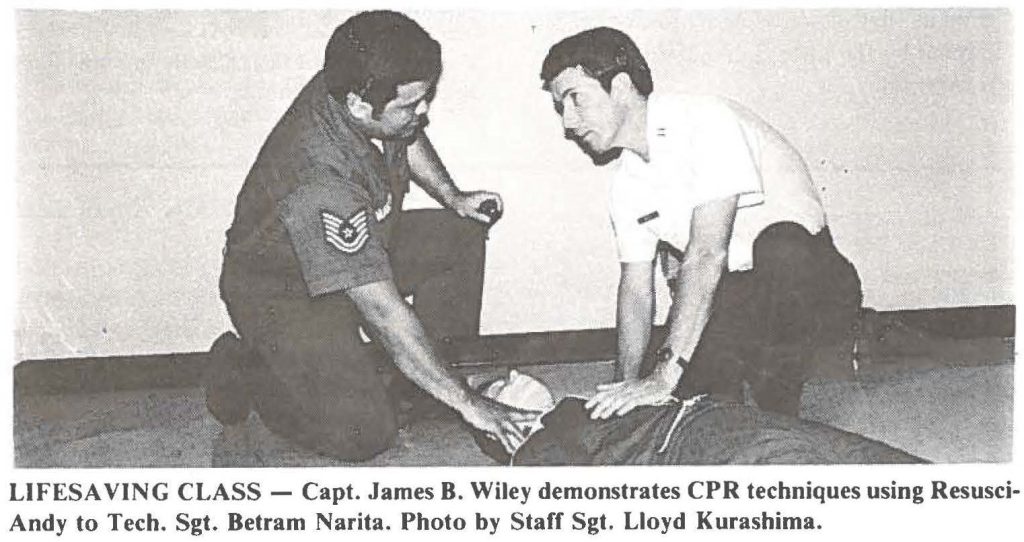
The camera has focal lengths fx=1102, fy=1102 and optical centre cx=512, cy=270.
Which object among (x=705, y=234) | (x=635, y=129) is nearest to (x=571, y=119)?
(x=635, y=129)

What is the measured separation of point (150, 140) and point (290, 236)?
0.23m

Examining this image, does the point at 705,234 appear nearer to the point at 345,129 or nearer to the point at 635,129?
the point at 635,129

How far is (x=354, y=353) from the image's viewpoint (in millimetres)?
1204

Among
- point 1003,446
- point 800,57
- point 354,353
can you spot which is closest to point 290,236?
point 354,353

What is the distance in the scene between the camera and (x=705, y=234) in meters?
1.14

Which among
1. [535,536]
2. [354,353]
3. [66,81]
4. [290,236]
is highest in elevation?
[66,81]

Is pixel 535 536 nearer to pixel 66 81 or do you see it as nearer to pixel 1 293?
pixel 1 293

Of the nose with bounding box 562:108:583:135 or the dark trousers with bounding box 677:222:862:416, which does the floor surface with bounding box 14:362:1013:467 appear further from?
the nose with bounding box 562:108:583:135

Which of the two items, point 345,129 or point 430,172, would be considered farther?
point 430,172

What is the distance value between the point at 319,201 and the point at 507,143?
0.95ft

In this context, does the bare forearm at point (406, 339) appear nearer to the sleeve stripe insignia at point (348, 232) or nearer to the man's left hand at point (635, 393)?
the sleeve stripe insignia at point (348, 232)

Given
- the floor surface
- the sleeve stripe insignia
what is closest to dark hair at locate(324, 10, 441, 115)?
the sleeve stripe insignia

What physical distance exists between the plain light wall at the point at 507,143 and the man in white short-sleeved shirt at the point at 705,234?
0.10 m

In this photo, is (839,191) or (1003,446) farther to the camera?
(839,191)
